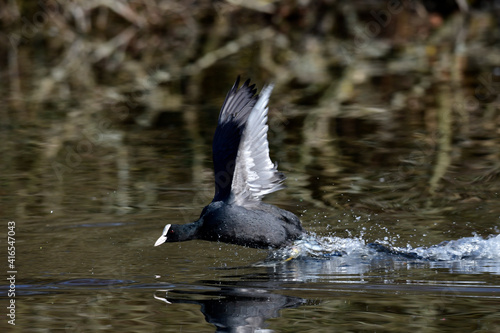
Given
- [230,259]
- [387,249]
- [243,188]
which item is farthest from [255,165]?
[387,249]

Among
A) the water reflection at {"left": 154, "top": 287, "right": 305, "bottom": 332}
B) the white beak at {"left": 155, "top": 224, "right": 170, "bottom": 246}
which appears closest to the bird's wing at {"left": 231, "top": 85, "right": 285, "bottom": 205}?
the white beak at {"left": 155, "top": 224, "right": 170, "bottom": 246}

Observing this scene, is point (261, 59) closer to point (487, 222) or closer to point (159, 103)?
point (159, 103)

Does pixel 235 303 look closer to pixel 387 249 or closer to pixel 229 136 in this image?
pixel 387 249

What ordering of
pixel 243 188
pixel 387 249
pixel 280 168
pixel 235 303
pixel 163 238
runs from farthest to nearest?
pixel 280 168 → pixel 243 188 → pixel 163 238 → pixel 387 249 → pixel 235 303

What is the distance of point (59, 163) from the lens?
8.08 meters

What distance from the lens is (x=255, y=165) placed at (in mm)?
6145

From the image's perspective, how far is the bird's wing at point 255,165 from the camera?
5.82 meters

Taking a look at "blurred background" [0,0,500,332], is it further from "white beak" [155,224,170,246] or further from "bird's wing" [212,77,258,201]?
"bird's wing" [212,77,258,201]

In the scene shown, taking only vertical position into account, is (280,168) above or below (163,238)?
above

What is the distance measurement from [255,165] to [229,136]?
0.29m

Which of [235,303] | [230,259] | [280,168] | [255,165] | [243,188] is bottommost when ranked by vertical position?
[235,303]

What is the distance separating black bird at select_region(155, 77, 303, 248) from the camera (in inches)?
227

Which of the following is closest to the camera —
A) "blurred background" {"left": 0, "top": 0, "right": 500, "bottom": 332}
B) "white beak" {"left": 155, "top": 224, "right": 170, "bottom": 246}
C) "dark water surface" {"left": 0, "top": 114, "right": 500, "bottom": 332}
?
"dark water surface" {"left": 0, "top": 114, "right": 500, "bottom": 332}

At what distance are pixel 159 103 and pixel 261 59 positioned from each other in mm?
3604
